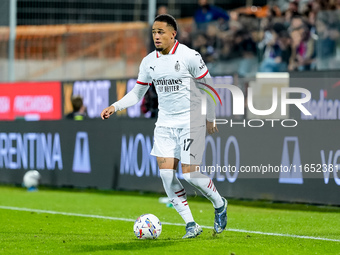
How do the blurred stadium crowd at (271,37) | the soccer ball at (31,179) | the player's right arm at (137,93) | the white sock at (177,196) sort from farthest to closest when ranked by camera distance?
the soccer ball at (31,179) → the blurred stadium crowd at (271,37) → the player's right arm at (137,93) → the white sock at (177,196)

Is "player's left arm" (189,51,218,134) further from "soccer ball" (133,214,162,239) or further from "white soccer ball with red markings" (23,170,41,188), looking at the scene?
"white soccer ball with red markings" (23,170,41,188)

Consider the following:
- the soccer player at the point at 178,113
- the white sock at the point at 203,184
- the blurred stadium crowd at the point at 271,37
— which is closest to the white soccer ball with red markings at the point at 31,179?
the blurred stadium crowd at the point at 271,37

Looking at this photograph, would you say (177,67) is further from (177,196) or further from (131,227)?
(131,227)

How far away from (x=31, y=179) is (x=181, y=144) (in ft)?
25.4

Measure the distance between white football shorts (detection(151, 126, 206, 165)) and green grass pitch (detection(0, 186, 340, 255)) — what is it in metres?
0.89

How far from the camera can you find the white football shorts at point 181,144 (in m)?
8.41

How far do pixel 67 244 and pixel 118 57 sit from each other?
10.1 metres

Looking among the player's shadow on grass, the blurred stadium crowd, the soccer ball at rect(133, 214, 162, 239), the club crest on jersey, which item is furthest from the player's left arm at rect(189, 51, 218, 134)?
the blurred stadium crowd

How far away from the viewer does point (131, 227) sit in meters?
9.84

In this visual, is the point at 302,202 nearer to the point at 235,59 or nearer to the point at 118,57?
the point at 235,59

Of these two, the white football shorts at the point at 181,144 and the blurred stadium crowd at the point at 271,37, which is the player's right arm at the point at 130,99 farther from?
the blurred stadium crowd at the point at 271,37

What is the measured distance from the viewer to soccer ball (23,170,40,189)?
15578 millimetres

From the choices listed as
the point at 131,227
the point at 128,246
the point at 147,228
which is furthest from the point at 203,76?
the point at 131,227

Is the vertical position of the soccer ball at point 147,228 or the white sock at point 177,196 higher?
the white sock at point 177,196
